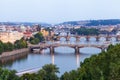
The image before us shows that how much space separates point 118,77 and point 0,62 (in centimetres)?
1120

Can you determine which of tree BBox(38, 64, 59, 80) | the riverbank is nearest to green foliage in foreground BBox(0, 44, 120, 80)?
tree BBox(38, 64, 59, 80)

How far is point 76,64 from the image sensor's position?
18484 millimetres

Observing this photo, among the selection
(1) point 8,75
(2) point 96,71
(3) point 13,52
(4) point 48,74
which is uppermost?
(2) point 96,71

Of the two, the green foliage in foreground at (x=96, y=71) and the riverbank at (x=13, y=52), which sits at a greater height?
the green foliage in foreground at (x=96, y=71)

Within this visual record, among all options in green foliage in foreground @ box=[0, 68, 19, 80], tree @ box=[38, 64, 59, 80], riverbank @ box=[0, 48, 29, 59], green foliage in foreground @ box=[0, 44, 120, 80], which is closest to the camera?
green foliage in foreground @ box=[0, 44, 120, 80]

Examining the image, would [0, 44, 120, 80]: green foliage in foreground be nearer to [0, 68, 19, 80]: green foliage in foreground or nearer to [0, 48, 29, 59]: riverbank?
[0, 68, 19, 80]: green foliage in foreground

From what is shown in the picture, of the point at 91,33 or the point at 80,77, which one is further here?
the point at 91,33

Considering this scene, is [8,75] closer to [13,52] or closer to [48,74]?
[48,74]

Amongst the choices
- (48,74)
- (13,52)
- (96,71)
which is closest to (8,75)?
(48,74)

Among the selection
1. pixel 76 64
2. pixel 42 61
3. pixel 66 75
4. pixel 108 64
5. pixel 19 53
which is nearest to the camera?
pixel 108 64

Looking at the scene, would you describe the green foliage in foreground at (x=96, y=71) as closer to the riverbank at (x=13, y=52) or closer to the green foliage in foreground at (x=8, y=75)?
the green foliage in foreground at (x=8, y=75)

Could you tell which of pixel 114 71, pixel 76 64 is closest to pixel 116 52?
pixel 114 71

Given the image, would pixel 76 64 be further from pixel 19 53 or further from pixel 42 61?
pixel 19 53

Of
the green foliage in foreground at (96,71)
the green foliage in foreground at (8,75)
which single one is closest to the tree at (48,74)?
the green foliage in foreground at (96,71)
